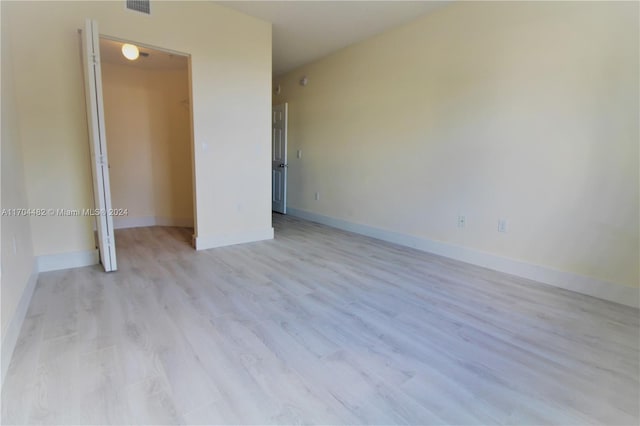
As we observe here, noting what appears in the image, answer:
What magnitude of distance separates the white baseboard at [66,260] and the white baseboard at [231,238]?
981 millimetres

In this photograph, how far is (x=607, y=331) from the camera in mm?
1950

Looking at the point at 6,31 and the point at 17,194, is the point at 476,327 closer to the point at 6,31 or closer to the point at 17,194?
the point at 17,194

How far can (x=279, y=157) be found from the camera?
5.86m

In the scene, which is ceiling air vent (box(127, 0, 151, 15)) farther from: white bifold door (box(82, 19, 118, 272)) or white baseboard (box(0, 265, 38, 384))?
white baseboard (box(0, 265, 38, 384))

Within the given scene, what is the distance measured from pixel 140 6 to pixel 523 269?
4355 millimetres

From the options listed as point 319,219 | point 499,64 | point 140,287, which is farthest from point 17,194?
point 499,64

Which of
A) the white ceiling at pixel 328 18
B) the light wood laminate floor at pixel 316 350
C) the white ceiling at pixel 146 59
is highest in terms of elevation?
the white ceiling at pixel 328 18

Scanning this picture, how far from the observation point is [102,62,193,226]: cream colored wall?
445cm

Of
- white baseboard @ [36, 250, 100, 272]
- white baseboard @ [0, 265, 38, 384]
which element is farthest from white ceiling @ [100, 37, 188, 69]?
white baseboard @ [0, 265, 38, 384]

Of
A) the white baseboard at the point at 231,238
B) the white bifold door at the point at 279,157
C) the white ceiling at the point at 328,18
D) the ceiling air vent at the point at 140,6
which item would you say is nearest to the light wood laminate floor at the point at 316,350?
the white baseboard at the point at 231,238

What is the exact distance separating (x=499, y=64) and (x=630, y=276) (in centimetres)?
205

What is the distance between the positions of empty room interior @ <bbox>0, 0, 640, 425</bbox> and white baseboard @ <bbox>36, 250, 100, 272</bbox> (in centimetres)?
2

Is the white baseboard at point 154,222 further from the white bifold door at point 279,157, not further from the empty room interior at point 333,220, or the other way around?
the white bifold door at point 279,157

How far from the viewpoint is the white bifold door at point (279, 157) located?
561 cm
